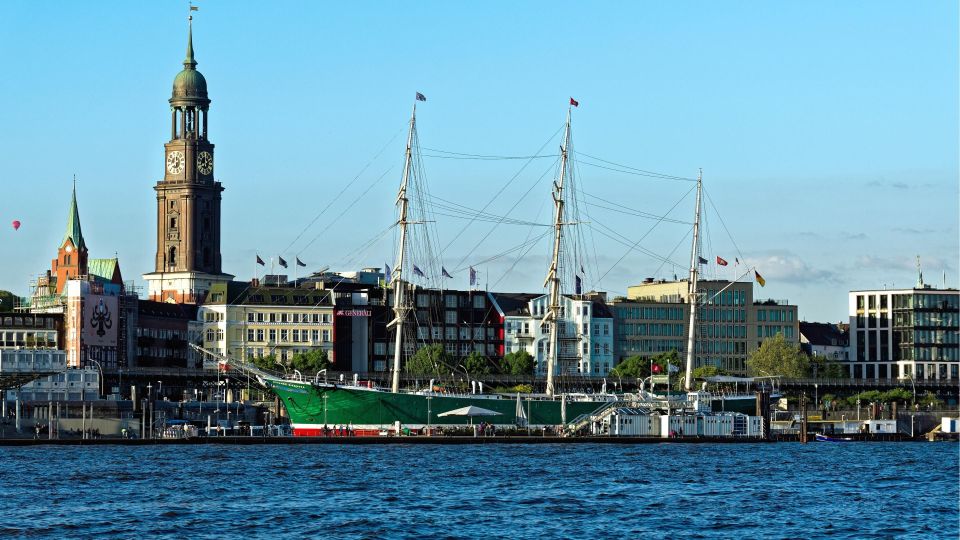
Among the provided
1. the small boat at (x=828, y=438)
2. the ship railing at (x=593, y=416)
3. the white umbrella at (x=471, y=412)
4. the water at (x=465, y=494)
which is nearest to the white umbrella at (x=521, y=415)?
the white umbrella at (x=471, y=412)

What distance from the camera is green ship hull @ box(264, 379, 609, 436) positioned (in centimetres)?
15825

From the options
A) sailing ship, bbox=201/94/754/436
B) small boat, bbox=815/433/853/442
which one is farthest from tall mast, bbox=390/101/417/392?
small boat, bbox=815/433/853/442

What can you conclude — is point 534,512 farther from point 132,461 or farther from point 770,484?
point 132,461

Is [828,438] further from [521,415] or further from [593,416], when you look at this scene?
[521,415]

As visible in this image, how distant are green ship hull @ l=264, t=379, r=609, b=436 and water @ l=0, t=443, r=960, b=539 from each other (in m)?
22.1

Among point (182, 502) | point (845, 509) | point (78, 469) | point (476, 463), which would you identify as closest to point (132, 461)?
point (78, 469)

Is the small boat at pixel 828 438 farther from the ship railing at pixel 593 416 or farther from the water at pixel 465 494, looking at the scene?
the water at pixel 465 494

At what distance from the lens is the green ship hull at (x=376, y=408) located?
15825cm

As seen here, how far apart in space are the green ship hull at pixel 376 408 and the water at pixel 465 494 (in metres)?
22.1

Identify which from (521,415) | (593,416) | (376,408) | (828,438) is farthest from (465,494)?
(828,438)

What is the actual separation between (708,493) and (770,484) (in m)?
8.21

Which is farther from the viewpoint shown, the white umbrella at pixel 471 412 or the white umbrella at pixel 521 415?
the white umbrella at pixel 521 415

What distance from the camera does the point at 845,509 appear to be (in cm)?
8844

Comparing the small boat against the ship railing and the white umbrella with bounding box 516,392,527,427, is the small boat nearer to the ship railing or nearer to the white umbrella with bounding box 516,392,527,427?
the ship railing
